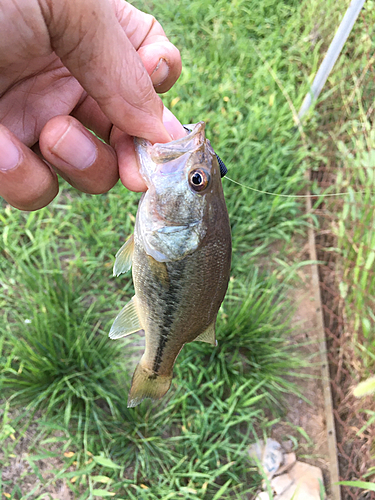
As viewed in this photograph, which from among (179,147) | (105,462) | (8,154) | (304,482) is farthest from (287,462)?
(8,154)

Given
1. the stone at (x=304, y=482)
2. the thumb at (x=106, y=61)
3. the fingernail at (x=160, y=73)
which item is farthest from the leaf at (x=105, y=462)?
the fingernail at (x=160, y=73)

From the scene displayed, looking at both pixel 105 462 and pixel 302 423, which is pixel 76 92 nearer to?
pixel 105 462

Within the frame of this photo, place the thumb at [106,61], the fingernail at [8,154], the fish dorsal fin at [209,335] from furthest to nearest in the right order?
the fish dorsal fin at [209,335] → the fingernail at [8,154] → the thumb at [106,61]

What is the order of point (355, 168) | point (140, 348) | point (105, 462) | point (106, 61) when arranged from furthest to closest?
point (355, 168) → point (140, 348) → point (105, 462) → point (106, 61)

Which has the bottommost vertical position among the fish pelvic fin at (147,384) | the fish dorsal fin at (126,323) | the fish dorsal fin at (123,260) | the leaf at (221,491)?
the leaf at (221,491)

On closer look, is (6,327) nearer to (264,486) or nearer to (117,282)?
(117,282)

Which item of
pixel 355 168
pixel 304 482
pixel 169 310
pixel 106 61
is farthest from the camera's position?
pixel 355 168

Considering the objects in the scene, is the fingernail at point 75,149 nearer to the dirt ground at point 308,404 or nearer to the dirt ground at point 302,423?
the dirt ground at point 302,423
